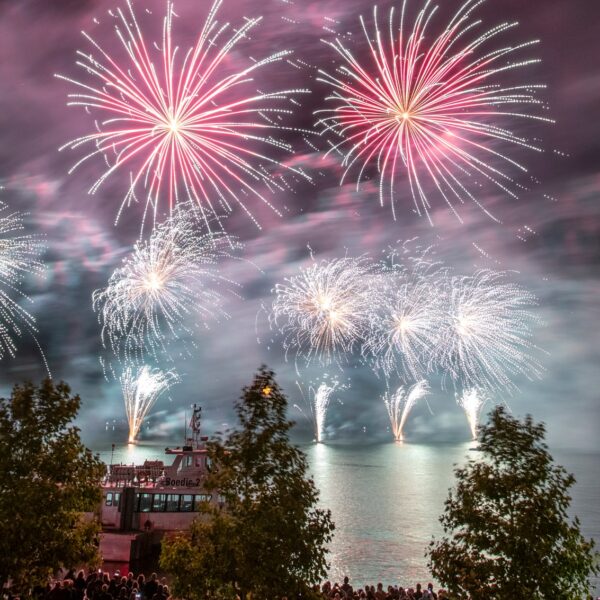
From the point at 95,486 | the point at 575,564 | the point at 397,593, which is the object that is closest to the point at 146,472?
the point at 397,593

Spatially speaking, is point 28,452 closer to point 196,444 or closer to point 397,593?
point 397,593

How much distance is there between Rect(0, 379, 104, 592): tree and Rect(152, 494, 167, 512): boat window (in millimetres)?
25910

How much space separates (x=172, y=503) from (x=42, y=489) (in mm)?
28361

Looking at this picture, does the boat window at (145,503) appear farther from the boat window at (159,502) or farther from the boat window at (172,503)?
the boat window at (172,503)

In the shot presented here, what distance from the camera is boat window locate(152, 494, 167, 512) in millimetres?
43312

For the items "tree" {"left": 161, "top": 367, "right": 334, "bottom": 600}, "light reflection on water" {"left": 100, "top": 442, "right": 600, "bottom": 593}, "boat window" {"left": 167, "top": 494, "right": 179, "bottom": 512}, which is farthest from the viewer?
"light reflection on water" {"left": 100, "top": 442, "right": 600, "bottom": 593}

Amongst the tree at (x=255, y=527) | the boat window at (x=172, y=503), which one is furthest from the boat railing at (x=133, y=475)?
the tree at (x=255, y=527)

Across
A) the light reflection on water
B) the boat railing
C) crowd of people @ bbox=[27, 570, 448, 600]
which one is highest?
the boat railing

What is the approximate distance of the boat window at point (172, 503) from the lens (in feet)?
142

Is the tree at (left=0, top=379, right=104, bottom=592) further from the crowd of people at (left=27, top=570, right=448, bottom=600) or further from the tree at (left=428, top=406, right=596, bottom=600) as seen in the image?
the tree at (left=428, top=406, right=596, bottom=600)

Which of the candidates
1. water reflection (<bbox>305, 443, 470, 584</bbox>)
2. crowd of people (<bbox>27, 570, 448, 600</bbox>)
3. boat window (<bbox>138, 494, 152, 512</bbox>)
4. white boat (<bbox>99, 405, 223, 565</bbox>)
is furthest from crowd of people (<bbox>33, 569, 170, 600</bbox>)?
water reflection (<bbox>305, 443, 470, 584</bbox>)

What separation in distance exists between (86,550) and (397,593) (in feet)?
49.4

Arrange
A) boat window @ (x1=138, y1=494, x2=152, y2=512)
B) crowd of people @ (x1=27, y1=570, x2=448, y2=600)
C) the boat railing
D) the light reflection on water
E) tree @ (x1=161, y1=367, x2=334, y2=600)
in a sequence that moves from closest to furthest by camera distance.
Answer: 1. tree @ (x1=161, y1=367, x2=334, y2=600)
2. crowd of people @ (x1=27, y1=570, x2=448, y2=600)
3. boat window @ (x1=138, y1=494, x2=152, y2=512)
4. the boat railing
5. the light reflection on water

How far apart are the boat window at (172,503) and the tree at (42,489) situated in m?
26.0
